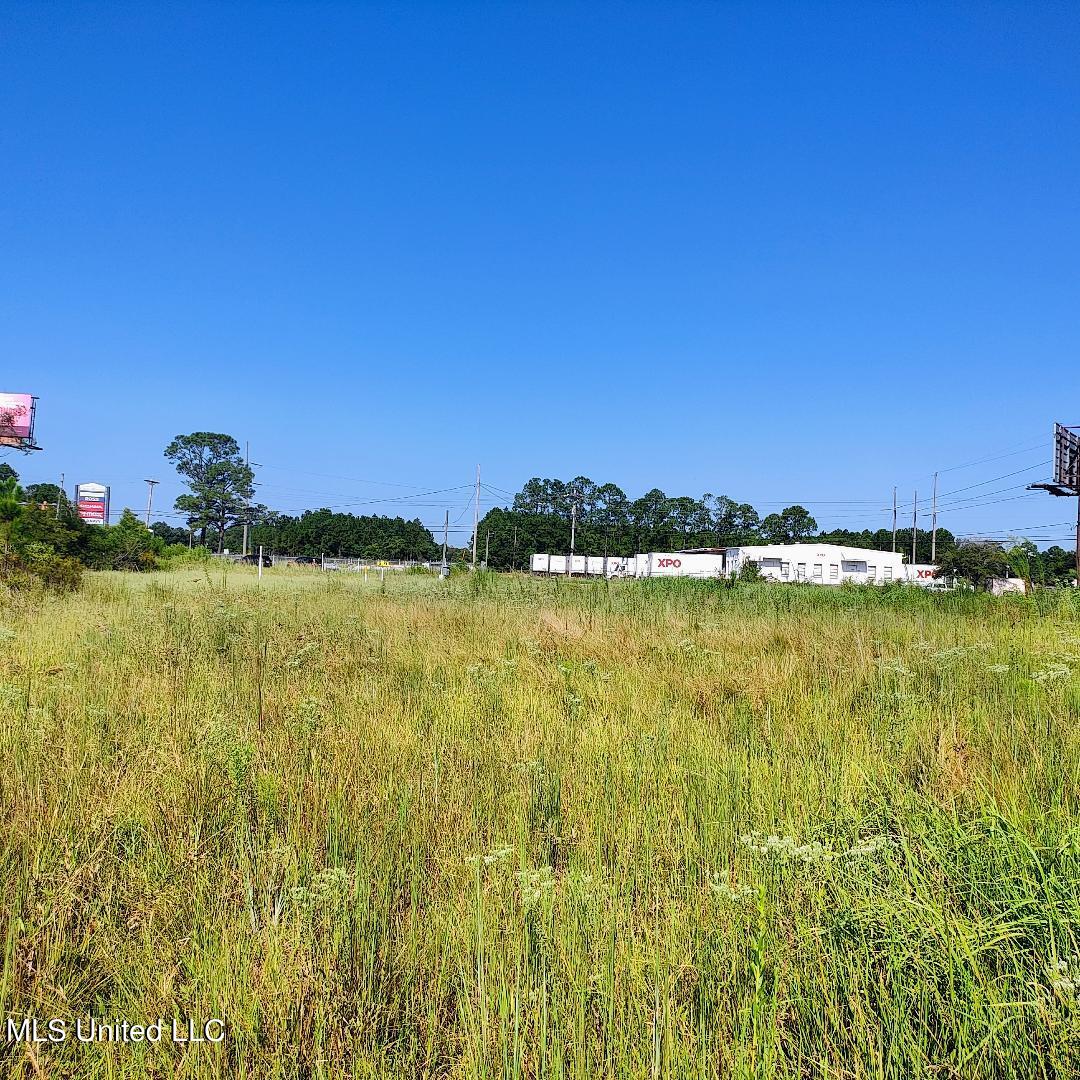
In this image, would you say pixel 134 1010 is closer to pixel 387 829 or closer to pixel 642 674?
pixel 387 829

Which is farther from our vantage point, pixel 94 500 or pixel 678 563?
pixel 678 563

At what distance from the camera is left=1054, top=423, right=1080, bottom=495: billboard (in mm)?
29719

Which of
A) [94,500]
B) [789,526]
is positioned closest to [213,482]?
[94,500]

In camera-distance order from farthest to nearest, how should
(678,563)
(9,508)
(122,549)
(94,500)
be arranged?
(678,563), (94,500), (122,549), (9,508)

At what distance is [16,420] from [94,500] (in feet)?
70.0

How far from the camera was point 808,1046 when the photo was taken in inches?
68.0

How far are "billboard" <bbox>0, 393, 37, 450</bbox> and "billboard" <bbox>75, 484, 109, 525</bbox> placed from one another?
59.4ft

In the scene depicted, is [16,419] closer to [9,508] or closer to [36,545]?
[9,508]

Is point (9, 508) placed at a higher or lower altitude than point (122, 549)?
higher

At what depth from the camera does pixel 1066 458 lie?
1198 inches

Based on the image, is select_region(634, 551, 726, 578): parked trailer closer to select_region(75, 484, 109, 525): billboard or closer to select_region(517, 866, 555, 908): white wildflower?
select_region(75, 484, 109, 525): billboard

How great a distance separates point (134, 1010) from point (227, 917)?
0.38m

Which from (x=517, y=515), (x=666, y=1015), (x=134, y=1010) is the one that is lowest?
(x=134, y=1010)

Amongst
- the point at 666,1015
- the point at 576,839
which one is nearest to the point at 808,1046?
the point at 666,1015
